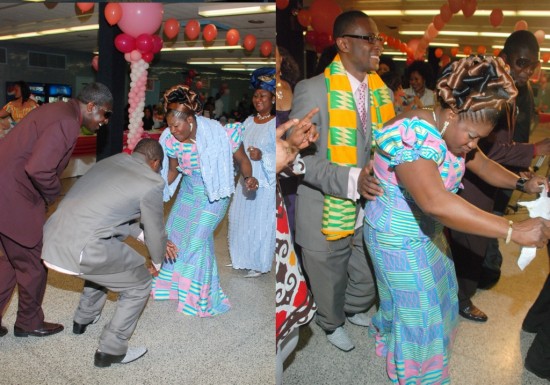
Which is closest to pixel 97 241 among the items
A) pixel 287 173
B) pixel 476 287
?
pixel 287 173

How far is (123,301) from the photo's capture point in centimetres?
201

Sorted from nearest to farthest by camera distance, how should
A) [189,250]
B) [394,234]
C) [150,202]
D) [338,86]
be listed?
[338,86] → [394,234] → [150,202] → [189,250]

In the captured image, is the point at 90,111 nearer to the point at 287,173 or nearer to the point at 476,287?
the point at 287,173

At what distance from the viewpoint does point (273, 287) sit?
1.99m

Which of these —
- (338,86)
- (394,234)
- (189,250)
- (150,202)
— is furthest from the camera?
(189,250)

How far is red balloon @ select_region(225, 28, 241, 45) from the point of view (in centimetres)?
191

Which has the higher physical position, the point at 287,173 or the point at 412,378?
the point at 287,173

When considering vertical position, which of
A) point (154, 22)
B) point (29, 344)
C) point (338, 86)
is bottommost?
point (29, 344)

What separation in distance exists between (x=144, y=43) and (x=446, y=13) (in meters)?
1.14

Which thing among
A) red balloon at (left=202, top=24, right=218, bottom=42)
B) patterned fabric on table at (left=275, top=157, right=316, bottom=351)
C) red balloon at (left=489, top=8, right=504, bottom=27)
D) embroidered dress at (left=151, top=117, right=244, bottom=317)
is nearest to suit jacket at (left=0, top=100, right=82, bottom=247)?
embroidered dress at (left=151, top=117, right=244, bottom=317)

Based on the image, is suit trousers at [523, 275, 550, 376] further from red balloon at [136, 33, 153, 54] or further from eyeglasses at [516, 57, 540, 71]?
red balloon at [136, 33, 153, 54]

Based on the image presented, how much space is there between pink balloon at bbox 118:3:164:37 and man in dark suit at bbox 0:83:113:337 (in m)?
0.26

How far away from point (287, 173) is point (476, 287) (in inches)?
28.7

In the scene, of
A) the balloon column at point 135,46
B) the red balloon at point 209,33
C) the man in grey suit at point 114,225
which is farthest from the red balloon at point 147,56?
the man in grey suit at point 114,225
